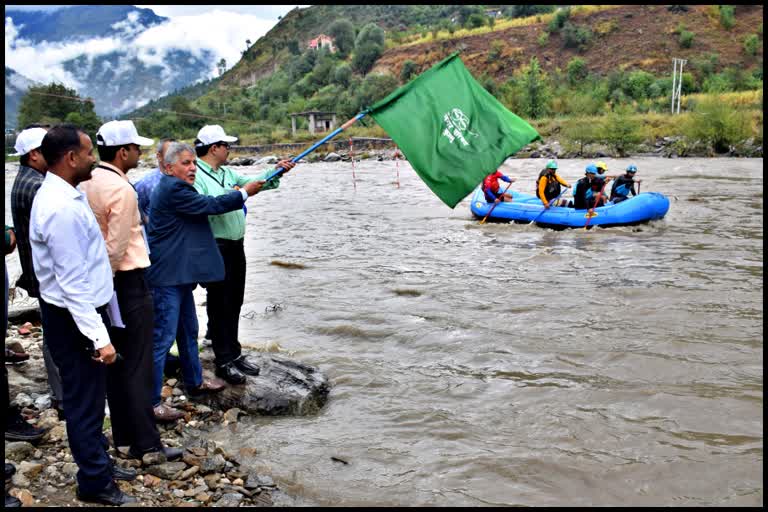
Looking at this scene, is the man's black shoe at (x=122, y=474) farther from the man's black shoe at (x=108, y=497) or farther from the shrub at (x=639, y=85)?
the shrub at (x=639, y=85)

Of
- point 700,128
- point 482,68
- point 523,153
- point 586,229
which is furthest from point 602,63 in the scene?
point 586,229

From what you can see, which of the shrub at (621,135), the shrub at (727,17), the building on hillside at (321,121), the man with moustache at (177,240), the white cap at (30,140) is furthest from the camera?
the shrub at (727,17)

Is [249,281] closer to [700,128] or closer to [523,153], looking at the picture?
[700,128]

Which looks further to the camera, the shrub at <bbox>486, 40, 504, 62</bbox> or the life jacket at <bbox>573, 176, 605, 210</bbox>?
the shrub at <bbox>486, 40, 504, 62</bbox>

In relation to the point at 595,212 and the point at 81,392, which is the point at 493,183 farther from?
the point at 81,392

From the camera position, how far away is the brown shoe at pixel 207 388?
4887 millimetres

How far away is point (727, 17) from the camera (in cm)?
8138

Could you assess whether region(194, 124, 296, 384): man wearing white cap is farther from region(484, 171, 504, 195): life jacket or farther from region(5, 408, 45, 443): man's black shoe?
region(484, 171, 504, 195): life jacket

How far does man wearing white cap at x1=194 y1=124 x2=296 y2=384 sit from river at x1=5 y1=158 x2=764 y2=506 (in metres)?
0.52

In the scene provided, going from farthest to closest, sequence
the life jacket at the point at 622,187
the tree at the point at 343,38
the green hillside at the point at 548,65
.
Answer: the tree at the point at 343,38, the green hillside at the point at 548,65, the life jacket at the point at 622,187

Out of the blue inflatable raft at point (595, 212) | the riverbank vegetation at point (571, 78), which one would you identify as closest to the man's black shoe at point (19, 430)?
the blue inflatable raft at point (595, 212)

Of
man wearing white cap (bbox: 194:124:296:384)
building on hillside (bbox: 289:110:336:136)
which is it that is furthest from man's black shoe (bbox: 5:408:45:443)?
building on hillside (bbox: 289:110:336:136)

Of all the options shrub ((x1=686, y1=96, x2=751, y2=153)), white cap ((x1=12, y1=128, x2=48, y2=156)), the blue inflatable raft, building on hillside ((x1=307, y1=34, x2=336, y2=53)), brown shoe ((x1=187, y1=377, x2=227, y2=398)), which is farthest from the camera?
building on hillside ((x1=307, y1=34, x2=336, y2=53))

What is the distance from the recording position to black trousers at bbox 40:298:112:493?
3068mm
